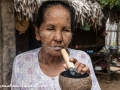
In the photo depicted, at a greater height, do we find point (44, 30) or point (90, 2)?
point (90, 2)

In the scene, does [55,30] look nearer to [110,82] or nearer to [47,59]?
[47,59]

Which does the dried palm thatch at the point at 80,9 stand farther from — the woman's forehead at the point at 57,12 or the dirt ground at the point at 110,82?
the dirt ground at the point at 110,82

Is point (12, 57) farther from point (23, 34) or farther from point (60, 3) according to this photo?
point (23, 34)

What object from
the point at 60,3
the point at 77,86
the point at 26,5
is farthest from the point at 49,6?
the point at 26,5

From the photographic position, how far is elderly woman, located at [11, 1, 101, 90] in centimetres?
127

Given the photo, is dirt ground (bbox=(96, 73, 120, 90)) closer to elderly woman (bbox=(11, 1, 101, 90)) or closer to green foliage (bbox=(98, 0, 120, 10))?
green foliage (bbox=(98, 0, 120, 10))

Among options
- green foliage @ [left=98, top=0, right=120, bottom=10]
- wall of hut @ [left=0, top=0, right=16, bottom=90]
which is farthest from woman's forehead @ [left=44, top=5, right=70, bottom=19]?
green foliage @ [left=98, top=0, right=120, bottom=10]

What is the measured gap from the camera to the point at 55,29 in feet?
4.14

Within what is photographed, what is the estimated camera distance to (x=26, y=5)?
3340 mm

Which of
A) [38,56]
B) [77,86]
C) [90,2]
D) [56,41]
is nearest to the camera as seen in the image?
[77,86]

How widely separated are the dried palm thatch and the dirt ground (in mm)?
2063

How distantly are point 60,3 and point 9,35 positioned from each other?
447 millimetres

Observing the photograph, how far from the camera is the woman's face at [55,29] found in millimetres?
1255

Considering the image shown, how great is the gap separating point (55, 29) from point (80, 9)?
3.06m
